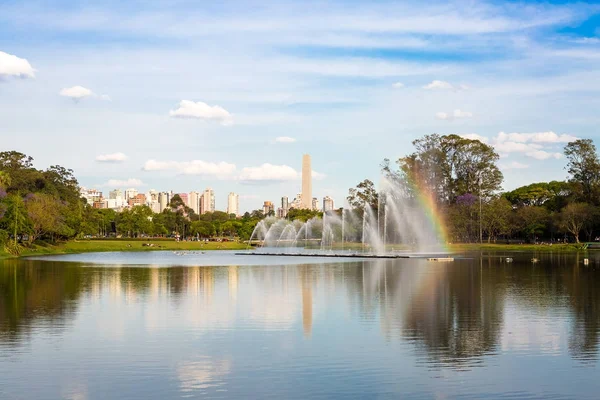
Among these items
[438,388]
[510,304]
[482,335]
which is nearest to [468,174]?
[510,304]

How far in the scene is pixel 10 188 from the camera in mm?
106250

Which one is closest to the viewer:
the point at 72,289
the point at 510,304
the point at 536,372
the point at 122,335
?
the point at 536,372

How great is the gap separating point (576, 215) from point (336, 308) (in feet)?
297

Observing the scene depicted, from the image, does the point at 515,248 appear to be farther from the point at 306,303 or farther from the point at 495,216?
the point at 306,303

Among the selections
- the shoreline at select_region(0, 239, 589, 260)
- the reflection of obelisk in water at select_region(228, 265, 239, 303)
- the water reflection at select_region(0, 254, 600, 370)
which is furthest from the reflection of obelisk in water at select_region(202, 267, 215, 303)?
the shoreline at select_region(0, 239, 589, 260)

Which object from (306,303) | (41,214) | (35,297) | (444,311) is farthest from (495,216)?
(35,297)

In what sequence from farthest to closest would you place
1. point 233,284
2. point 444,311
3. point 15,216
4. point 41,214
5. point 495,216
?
point 495,216, point 41,214, point 15,216, point 233,284, point 444,311

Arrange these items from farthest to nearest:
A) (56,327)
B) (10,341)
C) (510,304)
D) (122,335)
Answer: (510,304) → (56,327) → (122,335) → (10,341)

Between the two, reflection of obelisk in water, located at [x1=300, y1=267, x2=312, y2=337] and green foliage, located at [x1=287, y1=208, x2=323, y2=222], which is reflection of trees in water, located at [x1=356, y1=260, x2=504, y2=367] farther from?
green foliage, located at [x1=287, y1=208, x2=323, y2=222]

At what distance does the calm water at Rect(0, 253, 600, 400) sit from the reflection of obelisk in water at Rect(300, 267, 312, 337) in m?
0.06

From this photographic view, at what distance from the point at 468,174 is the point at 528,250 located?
23563mm

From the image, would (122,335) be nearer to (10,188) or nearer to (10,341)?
(10,341)

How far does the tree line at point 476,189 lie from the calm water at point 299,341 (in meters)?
78.2

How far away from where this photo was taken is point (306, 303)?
33594 mm
